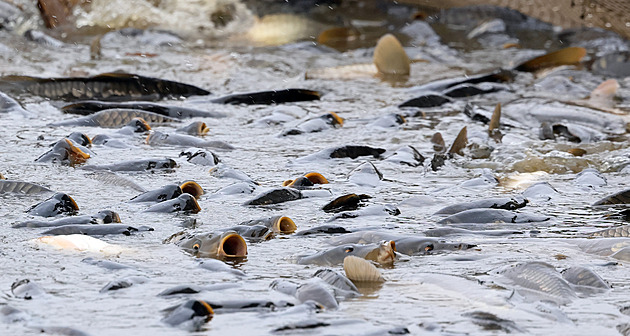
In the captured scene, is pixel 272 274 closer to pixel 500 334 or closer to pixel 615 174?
pixel 500 334

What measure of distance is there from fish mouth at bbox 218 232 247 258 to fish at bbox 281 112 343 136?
80.8 inches

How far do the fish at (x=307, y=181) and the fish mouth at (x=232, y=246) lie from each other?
0.87m

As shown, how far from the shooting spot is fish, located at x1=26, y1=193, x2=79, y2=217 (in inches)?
116

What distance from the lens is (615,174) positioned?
152 inches

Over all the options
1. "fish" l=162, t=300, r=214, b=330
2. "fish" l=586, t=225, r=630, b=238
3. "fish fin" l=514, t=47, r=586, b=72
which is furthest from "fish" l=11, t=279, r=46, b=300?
"fish fin" l=514, t=47, r=586, b=72

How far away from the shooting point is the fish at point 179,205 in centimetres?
306

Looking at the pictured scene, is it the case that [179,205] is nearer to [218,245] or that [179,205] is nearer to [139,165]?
[218,245]

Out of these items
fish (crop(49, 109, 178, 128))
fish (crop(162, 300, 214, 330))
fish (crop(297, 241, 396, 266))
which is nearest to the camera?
fish (crop(162, 300, 214, 330))

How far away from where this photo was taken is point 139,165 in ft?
12.3

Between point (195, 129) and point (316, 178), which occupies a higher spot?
point (316, 178)

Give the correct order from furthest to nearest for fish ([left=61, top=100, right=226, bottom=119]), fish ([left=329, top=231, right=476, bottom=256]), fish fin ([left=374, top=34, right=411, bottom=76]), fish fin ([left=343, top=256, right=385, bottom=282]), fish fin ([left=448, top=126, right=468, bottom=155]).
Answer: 1. fish fin ([left=374, top=34, right=411, bottom=76])
2. fish ([left=61, top=100, right=226, bottom=119])
3. fish fin ([left=448, top=126, right=468, bottom=155])
4. fish ([left=329, top=231, right=476, bottom=256])
5. fish fin ([left=343, top=256, right=385, bottom=282])

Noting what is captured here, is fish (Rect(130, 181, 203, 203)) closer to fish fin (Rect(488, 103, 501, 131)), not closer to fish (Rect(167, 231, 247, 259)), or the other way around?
fish (Rect(167, 231, 247, 259))

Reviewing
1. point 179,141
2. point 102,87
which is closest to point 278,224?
point 179,141

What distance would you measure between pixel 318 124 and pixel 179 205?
1.84 m
